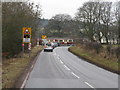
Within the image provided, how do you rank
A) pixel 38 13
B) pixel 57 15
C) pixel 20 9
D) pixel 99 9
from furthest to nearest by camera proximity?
pixel 57 15 < pixel 99 9 < pixel 38 13 < pixel 20 9

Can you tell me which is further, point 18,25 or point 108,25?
point 108,25

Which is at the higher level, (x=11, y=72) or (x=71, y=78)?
(x=11, y=72)

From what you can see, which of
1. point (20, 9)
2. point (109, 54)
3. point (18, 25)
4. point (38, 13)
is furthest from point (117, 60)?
point (38, 13)

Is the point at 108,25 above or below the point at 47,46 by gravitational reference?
above

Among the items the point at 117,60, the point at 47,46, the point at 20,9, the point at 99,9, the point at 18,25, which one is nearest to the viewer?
the point at 117,60

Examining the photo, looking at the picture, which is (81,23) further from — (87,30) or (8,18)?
(8,18)

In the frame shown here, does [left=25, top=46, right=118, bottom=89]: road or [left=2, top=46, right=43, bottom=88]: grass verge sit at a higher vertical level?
[left=2, top=46, right=43, bottom=88]: grass verge

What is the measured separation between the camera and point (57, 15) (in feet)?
345

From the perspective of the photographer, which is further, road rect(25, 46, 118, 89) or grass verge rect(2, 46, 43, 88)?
road rect(25, 46, 118, 89)

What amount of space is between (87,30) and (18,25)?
36.3 meters

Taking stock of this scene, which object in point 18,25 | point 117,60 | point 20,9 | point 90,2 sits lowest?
point 117,60

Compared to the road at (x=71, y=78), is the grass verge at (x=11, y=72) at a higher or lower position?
higher

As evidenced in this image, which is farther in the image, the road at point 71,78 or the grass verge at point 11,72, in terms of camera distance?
the road at point 71,78

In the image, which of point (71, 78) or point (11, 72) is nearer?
point (71, 78)
